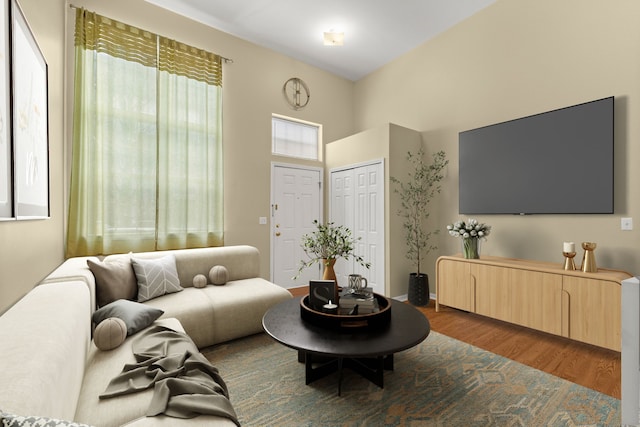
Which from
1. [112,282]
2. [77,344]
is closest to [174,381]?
[77,344]

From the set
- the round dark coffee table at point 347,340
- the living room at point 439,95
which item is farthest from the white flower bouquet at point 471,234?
the round dark coffee table at point 347,340

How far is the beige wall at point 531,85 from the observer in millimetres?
2549

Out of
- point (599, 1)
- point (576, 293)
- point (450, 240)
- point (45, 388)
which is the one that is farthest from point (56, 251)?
point (599, 1)

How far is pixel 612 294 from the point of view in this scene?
226cm

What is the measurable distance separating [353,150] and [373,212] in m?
1.04

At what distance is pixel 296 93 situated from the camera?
459cm

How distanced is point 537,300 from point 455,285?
79 centimetres

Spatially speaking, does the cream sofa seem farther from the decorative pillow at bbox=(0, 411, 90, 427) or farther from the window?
the window

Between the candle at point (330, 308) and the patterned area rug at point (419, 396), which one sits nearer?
the patterned area rug at point (419, 396)

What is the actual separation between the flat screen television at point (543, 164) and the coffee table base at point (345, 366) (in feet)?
7.59

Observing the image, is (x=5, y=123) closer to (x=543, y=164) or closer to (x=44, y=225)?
(x=44, y=225)

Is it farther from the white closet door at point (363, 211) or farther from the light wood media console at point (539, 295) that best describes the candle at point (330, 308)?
the white closet door at point (363, 211)

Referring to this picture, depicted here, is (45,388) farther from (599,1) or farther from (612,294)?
(599,1)

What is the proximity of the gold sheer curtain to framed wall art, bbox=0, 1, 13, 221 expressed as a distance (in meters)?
1.76
